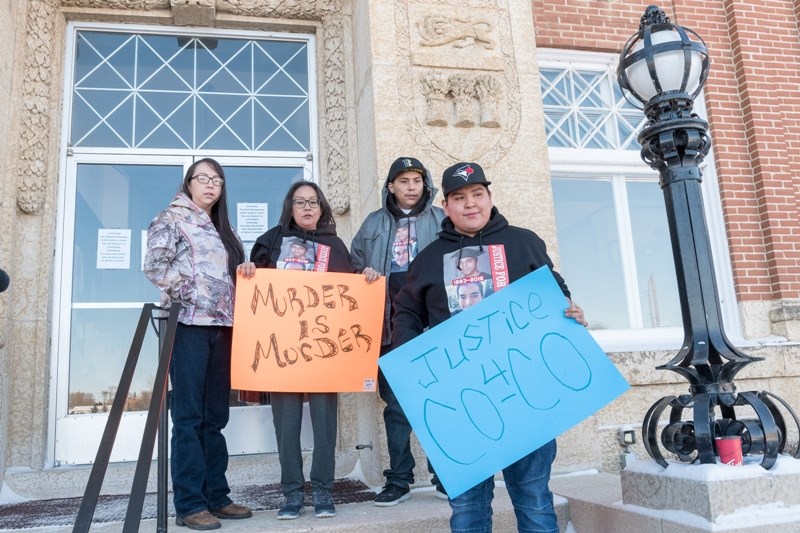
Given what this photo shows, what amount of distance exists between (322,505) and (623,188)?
14.5ft

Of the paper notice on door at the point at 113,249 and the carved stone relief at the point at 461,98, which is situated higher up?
the carved stone relief at the point at 461,98

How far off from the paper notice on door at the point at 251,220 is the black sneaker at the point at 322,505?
8.72 feet

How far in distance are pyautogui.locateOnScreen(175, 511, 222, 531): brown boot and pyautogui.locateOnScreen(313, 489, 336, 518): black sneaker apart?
1.61ft

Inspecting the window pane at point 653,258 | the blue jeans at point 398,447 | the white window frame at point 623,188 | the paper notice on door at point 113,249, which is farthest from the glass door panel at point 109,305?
the window pane at point 653,258

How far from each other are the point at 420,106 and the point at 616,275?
105 inches

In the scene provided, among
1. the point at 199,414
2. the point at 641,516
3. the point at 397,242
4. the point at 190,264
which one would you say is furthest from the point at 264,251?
the point at 641,516

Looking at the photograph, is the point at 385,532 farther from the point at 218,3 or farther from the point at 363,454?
the point at 218,3

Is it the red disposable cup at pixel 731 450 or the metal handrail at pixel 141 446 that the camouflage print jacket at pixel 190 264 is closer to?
the metal handrail at pixel 141 446

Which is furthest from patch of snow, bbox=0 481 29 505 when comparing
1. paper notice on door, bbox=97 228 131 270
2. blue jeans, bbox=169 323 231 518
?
blue jeans, bbox=169 323 231 518

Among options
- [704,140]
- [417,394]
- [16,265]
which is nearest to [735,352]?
[704,140]

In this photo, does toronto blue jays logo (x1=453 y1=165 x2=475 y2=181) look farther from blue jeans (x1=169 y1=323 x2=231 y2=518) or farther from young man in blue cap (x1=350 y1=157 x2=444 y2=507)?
blue jeans (x1=169 y1=323 x2=231 y2=518)

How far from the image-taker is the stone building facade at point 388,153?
4.84m

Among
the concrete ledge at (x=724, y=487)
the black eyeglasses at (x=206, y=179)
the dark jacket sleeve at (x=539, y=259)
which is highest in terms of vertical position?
the black eyeglasses at (x=206, y=179)

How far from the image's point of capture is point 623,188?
→ 6.41 meters
